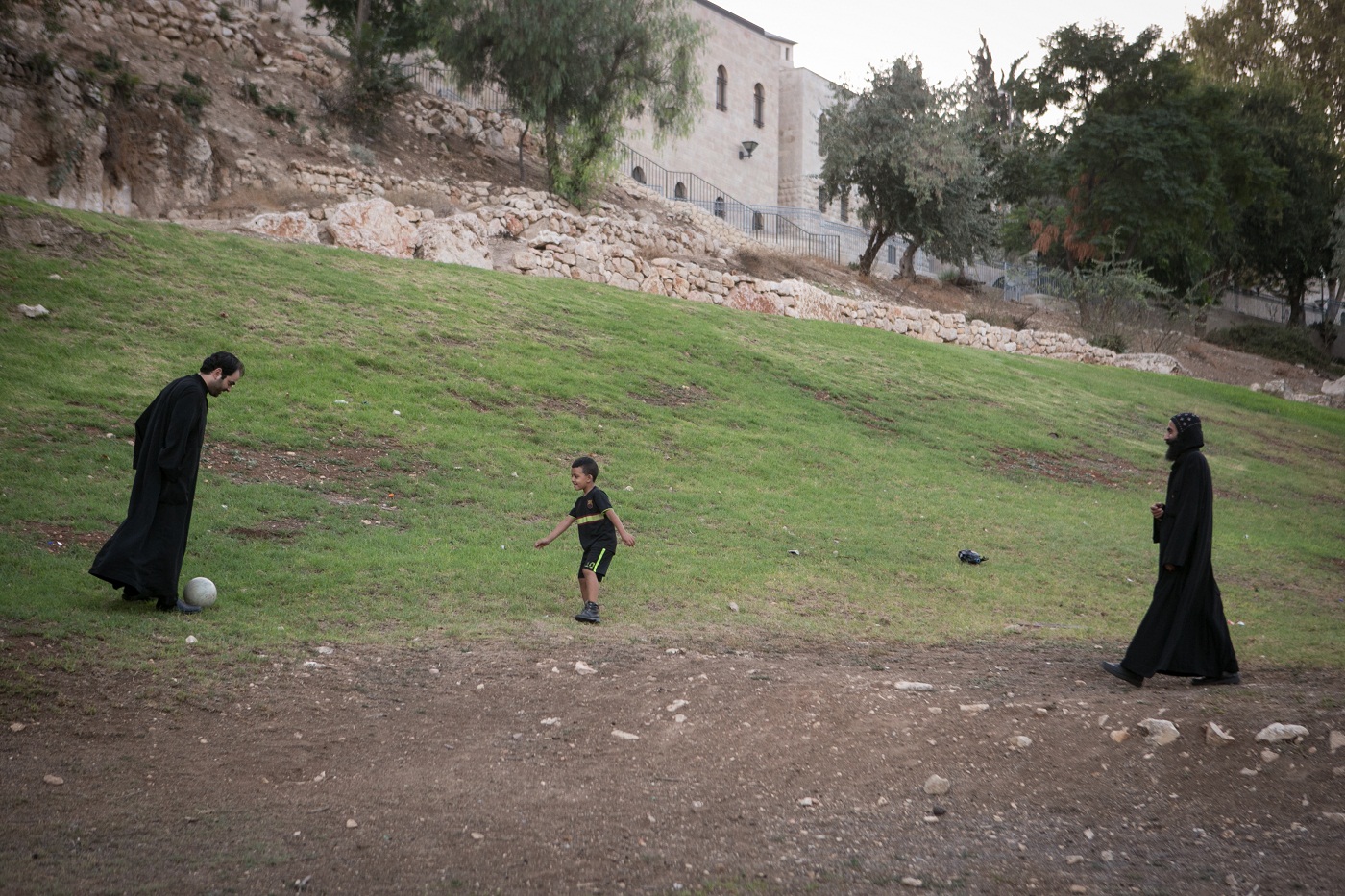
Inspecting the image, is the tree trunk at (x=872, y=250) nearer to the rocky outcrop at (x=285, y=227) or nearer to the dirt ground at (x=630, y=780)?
the rocky outcrop at (x=285, y=227)

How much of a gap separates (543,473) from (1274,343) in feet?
151

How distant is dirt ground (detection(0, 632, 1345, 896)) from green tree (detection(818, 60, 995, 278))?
3520 cm

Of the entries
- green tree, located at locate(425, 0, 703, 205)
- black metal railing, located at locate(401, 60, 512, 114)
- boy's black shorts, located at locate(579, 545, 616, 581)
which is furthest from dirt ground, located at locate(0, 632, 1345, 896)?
black metal railing, located at locate(401, 60, 512, 114)

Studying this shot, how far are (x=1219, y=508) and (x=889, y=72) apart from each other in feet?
93.2

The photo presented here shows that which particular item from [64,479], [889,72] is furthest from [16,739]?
[889,72]

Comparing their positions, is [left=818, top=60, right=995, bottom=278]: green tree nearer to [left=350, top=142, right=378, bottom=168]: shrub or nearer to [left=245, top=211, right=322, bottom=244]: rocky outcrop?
[left=350, top=142, right=378, bottom=168]: shrub

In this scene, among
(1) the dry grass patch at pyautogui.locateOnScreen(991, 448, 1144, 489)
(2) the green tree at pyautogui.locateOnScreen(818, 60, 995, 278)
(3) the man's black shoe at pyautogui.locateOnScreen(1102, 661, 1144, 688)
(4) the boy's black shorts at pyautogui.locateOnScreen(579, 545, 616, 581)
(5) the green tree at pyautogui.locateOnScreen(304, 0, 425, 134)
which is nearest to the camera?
(3) the man's black shoe at pyautogui.locateOnScreen(1102, 661, 1144, 688)

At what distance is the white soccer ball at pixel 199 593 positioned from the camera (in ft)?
25.0

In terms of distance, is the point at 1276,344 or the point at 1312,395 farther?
the point at 1276,344

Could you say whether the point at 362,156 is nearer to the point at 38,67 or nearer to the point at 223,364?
the point at 38,67

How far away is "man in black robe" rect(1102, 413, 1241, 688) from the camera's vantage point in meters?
7.14

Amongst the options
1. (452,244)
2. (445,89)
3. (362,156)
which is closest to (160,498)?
(452,244)

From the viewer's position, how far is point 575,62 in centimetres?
3250

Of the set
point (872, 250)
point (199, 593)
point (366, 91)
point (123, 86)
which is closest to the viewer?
point (199, 593)
